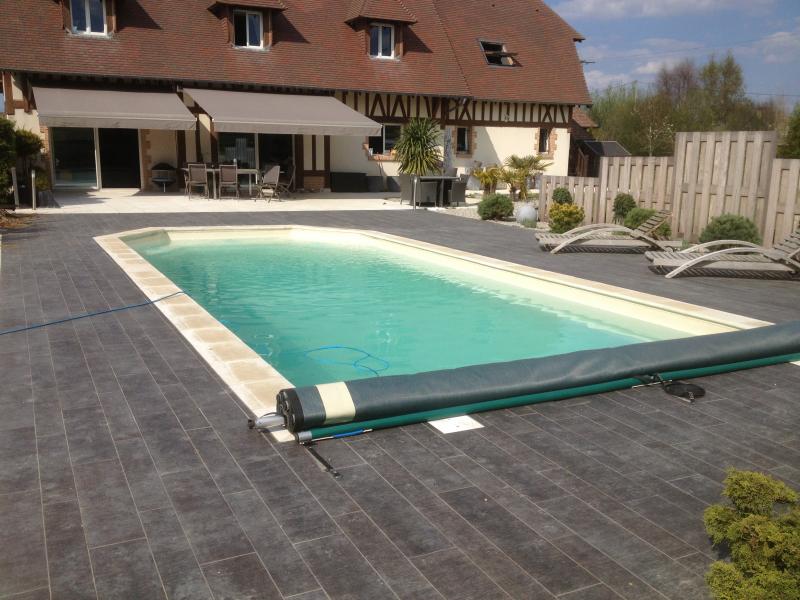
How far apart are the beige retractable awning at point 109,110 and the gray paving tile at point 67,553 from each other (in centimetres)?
1670

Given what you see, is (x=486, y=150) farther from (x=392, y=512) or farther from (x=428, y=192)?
(x=392, y=512)

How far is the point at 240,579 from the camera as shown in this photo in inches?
109

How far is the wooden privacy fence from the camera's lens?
11.1m

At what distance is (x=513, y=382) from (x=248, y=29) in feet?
72.2

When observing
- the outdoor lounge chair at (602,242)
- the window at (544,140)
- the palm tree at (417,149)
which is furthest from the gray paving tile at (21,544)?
the window at (544,140)

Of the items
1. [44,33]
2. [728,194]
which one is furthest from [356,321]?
[44,33]

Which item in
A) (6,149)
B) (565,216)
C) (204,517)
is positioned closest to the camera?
(204,517)

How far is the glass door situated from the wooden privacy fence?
15447 millimetres

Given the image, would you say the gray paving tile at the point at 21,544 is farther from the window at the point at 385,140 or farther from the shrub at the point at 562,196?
the window at the point at 385,140

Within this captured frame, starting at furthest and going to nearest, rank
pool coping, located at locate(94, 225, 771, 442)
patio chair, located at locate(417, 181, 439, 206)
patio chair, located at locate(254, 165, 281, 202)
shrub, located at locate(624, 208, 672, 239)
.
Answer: patio chair, located at locate(254, 165, 281, 202), patio chair, located at locate(417, 181, 439, 206), shrub, located at locate(624, 208, 672, 239), pool coping, located at locate(94, 225, 771, 442)

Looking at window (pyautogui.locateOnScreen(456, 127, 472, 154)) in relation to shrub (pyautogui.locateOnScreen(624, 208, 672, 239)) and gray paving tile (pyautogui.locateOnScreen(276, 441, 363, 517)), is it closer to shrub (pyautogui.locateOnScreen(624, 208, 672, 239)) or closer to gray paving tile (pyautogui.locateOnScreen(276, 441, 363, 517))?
shrub (pyautogui.locateOnScreen(624, 208, 672, 239))

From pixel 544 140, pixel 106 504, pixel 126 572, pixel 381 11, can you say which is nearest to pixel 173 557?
pixel 126 572

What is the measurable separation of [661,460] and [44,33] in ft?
73.3

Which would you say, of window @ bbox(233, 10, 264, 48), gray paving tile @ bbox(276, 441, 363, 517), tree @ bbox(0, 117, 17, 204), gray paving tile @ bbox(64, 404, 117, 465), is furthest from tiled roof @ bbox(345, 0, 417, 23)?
gray paving tile @ bbox(276, 441, 363, 517)
